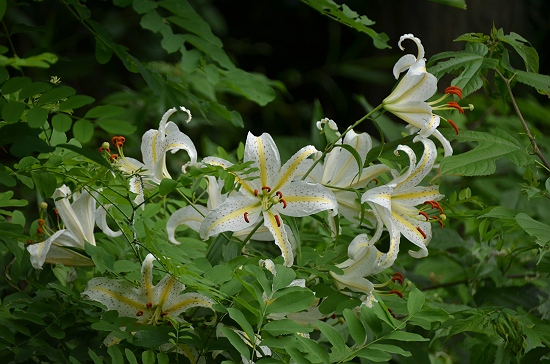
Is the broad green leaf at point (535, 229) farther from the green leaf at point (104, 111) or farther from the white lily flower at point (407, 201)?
the green leaf at point (104, 111)

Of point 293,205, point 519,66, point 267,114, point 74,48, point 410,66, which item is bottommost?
point 267,114

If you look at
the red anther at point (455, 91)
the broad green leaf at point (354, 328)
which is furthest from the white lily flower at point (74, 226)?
the red anther at point (455, 91)

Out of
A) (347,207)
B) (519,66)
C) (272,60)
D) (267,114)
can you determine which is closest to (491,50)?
(347,207)

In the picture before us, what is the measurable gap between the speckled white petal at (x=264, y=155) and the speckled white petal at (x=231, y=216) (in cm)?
3

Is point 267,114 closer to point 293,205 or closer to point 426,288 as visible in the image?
point 426,288

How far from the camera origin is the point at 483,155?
95 cm

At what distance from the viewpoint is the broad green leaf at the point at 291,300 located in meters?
0.79

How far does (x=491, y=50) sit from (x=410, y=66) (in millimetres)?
183

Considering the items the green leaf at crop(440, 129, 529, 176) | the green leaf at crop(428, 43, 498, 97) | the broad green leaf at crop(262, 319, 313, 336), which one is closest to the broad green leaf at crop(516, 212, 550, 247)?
the green leaf at crop(440, 129, 529, 176)

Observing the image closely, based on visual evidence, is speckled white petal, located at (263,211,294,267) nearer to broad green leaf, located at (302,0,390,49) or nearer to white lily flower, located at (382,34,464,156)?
white lily flower, located at (382,34,464,156)

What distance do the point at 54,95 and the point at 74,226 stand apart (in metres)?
0.16

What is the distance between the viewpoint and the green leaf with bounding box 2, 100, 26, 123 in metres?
0.84

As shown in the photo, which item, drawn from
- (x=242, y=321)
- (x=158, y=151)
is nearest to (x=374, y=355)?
(x=242, y=321)

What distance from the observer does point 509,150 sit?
96 centimetres
